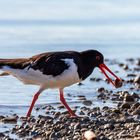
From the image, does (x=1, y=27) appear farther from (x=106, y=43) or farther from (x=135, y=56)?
(x=135, y=56)

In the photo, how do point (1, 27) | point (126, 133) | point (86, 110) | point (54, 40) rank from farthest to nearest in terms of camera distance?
point (1, 27) < point (54, 40) < point (86, 110) < point (126, 133)

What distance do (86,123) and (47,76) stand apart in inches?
49.1

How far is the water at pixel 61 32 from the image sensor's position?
1577 centimetres

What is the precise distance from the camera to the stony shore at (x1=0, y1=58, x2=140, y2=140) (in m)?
10.7

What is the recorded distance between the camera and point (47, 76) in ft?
41.2

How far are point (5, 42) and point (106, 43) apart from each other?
403 cm

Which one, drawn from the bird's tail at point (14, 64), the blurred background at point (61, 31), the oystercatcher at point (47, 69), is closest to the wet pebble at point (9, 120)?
the oystercatcher at point (47, 69)

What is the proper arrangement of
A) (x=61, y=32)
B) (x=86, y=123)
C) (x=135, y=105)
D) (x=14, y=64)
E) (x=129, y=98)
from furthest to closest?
(x=61, y=32) → (x=129, y=98) → (x=135, y=105) → (x=14, y=64) → (x=86, y=123)

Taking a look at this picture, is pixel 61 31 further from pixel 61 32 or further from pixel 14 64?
pixel 14 64

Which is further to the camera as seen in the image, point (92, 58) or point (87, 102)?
point (87, 102)

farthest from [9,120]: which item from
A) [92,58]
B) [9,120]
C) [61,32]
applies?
[61,32]

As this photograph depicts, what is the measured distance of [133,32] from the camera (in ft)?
104

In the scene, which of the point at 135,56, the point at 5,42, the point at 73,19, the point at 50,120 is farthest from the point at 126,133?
the point at 73,19

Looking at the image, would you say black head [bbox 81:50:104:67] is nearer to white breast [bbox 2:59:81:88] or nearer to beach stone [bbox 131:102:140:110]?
white breast [bbox 2:59:81:88]
